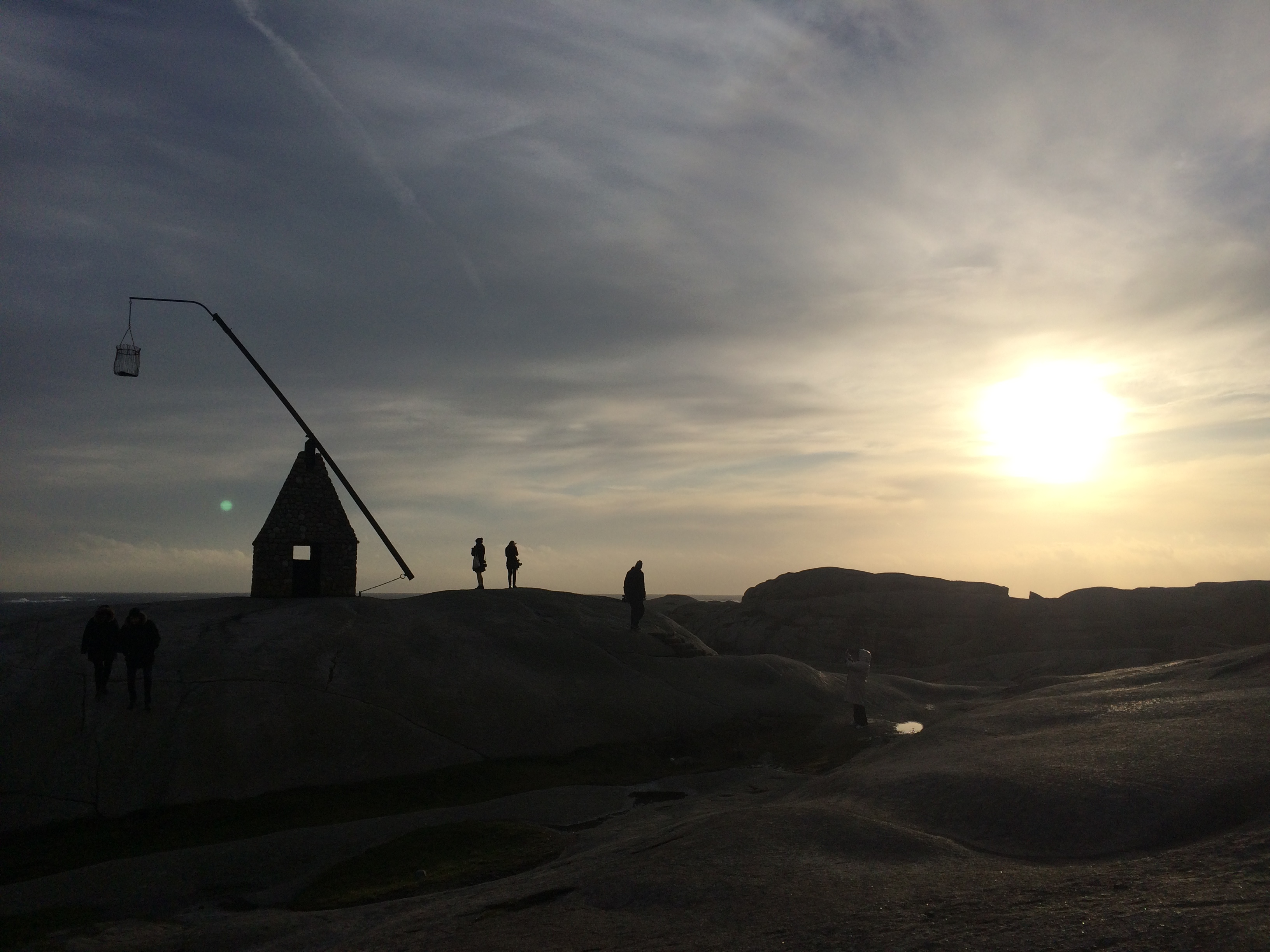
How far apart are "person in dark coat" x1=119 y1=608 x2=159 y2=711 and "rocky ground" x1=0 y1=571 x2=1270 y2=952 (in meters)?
5.60

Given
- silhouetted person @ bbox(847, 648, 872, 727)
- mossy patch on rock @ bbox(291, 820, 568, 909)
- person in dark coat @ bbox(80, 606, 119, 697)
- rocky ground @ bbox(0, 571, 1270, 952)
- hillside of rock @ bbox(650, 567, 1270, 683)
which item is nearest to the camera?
rocky ground @ bbox(0, 571, 1270, 952)

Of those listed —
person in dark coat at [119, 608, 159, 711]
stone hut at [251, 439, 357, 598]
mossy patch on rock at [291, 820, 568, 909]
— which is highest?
stone hut at [251, 439, 357, 598]

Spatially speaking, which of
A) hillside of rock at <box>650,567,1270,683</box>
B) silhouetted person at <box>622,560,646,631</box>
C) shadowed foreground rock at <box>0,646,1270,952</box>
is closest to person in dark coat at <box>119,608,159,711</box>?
shadowed foreground rock at <box>0,646,1270,952</box>

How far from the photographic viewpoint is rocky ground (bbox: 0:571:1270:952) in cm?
788

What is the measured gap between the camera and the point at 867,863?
10.1 meters

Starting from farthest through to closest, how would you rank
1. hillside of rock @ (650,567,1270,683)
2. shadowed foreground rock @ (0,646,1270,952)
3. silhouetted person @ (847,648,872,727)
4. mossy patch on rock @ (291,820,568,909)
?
hillside of rock @ (650,567,1270,683) → silhouetted person @ (847,648,872,727) → mossy patch on rock @ (291,820,568,909) → shadowed foreground rock @ (0,646,1270,952)

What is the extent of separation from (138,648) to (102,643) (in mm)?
863

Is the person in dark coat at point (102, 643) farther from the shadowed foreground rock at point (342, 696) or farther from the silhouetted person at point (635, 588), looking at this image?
the silhouetted person at point (635, 588)

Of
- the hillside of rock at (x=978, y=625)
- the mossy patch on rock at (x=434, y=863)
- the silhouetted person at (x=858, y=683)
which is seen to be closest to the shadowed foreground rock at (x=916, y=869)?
the mossy patch on rock at (x=434, y=863)

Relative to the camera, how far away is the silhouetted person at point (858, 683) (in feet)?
80.9

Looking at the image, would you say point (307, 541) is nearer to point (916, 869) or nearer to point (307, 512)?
point (307, 512)

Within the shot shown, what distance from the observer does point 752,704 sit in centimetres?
2705

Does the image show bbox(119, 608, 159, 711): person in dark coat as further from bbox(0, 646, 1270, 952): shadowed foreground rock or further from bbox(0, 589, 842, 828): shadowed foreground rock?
bbox(0, 646, 1270, 952): shadowed foreground rock

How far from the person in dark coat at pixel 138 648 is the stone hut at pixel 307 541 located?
8.46 meters
